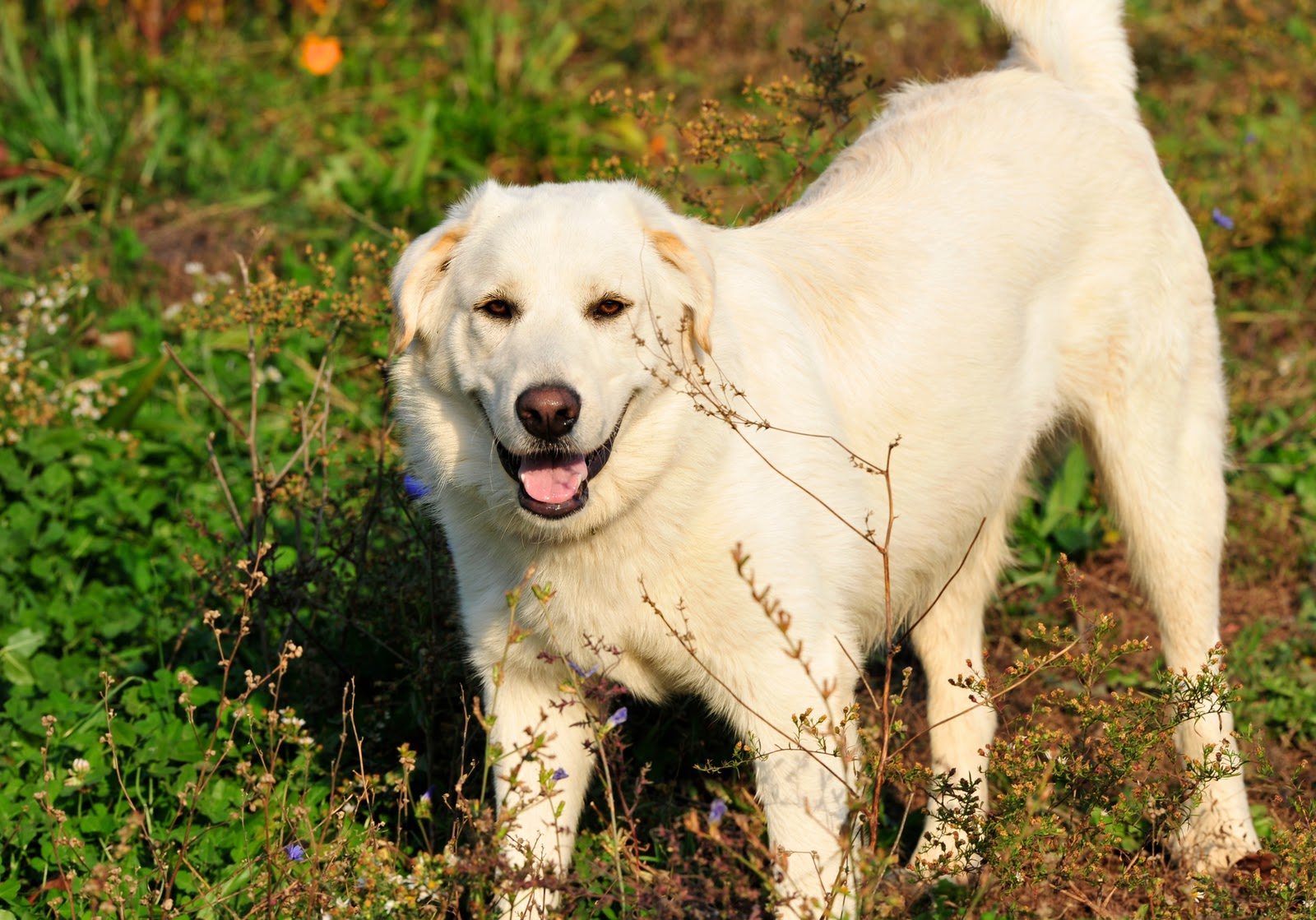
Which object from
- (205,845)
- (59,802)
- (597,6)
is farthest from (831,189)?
(597,6)

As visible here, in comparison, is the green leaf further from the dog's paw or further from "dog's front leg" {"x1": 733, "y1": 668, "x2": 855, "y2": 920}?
the dog's paw

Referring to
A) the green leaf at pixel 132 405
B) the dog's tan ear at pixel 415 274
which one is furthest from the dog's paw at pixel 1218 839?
the green leaf at pixel 132 405

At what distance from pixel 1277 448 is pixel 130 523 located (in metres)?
4.71

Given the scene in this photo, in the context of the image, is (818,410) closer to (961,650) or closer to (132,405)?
(961,650)

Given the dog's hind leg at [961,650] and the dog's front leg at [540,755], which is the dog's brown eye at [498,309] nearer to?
the dog's front leg at [540,755]

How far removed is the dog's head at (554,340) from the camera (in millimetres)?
3068

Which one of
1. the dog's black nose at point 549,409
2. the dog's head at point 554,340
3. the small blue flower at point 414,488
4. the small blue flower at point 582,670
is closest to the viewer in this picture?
the dog's black nose at point 549,409

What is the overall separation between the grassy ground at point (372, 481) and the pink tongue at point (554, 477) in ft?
2.15

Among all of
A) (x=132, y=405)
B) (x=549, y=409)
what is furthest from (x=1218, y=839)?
(x=132, y=405)

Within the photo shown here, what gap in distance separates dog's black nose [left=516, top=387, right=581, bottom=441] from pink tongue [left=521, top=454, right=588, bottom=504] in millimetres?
150

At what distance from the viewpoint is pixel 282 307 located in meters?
4.38

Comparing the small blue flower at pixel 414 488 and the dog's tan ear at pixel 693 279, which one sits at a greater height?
the dog's tan ear at pixel 693 279

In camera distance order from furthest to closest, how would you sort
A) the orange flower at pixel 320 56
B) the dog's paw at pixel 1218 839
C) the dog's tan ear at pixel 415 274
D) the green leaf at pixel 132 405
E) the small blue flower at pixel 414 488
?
the orange flower at pixel 320 56 < the green leaf at pixel 132 405 < the dog's paw at pixel 1218 839 < the small blue flower at pixel 414 488 < the dog's tan ear at pixel 415 274

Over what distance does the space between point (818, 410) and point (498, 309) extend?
853 millimetres
